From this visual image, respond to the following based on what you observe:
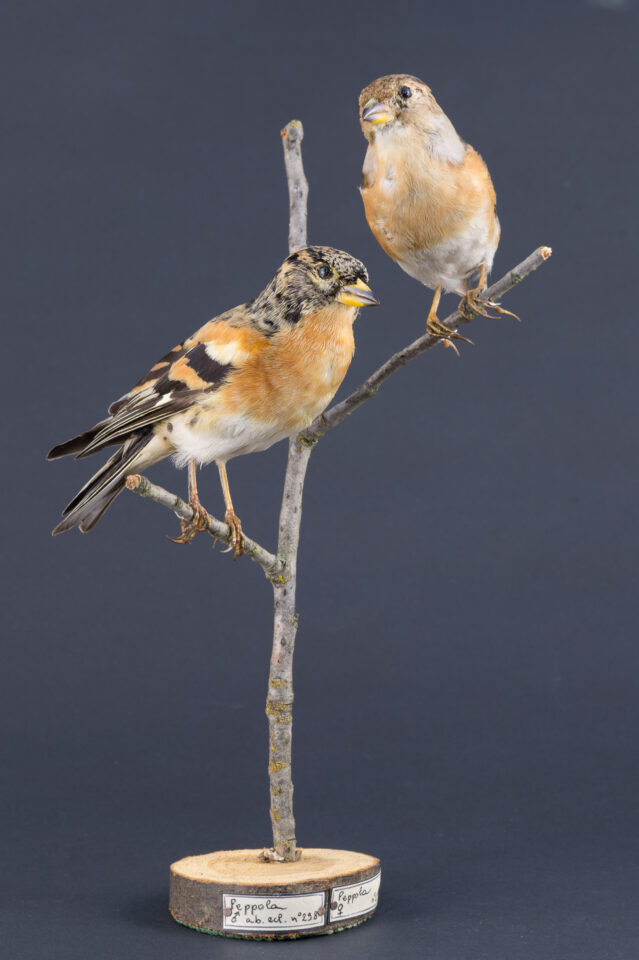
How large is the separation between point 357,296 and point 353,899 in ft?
5.18

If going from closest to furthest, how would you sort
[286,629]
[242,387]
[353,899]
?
[242,387] → [353,899] → [286,629]

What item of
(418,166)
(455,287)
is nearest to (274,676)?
(455,287)

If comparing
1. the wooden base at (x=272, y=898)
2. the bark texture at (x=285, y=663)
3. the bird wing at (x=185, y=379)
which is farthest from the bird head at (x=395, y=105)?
the wooden base at (x=272, y=898)

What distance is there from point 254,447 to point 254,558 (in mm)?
307

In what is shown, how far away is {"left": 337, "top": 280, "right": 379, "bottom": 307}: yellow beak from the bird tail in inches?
23.6

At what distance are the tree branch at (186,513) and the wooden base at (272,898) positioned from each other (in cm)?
80

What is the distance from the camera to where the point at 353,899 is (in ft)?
12.1

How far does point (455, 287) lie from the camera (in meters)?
3.65

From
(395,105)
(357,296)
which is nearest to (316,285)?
(357,296)

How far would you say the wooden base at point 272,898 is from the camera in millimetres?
3590

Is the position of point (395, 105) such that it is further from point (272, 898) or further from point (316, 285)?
point (272, 898)

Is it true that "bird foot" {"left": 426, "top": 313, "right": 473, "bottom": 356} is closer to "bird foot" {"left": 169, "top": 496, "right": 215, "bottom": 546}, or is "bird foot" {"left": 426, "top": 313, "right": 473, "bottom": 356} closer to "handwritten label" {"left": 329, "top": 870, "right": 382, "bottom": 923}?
"bird foot" {"left": 169, "top": 496, "right": 215, "bottom": 546}

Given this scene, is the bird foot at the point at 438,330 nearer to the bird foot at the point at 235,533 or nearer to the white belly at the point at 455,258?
the white belly at the point at 455,258

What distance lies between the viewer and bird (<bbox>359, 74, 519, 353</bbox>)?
3.39m
